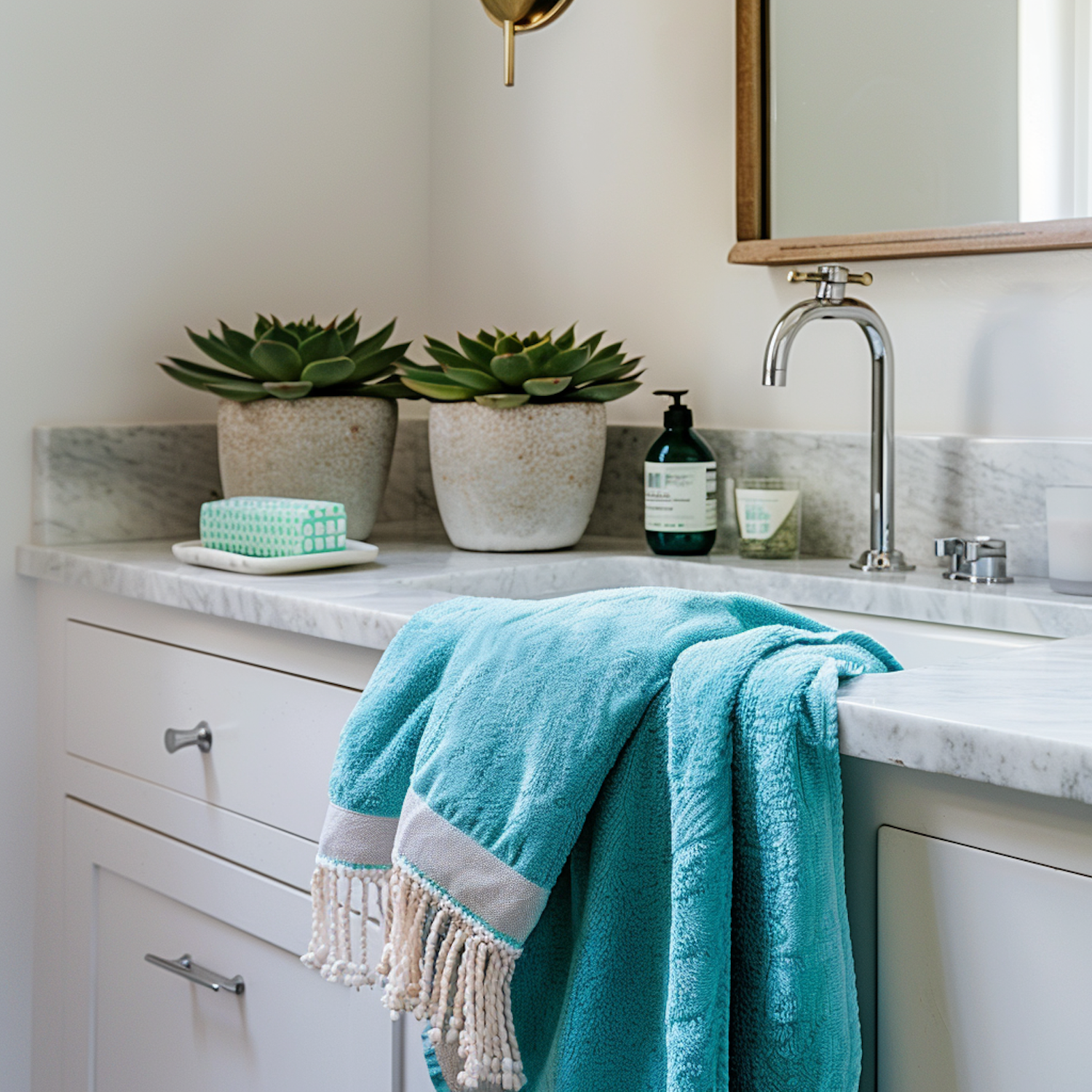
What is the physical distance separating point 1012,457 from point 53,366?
3.33 feet

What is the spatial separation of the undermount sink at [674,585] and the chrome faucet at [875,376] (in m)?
0.09

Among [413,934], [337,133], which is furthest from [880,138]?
[413,934]

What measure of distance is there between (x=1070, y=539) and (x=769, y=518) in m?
0.32

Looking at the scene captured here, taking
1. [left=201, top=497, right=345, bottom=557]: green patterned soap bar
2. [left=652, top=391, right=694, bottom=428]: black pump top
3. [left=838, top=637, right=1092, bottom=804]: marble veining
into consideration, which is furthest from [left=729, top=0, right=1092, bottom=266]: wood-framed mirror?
[left=838, top=637, right=1092, bottom=804]: marble veining

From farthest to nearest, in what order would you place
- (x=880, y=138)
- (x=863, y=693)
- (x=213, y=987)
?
(x=880, y=138) < (x=213, y=987) < (x=863, y=693)

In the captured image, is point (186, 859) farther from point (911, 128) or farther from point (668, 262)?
point (911, 128)

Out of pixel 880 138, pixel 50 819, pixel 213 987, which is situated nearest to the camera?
pixel 213 987

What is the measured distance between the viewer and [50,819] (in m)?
1.41

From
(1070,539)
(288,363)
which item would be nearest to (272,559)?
(288,363)

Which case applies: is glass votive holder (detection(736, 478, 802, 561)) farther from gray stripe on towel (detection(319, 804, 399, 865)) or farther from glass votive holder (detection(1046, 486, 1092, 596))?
gray stripe on towel (detection(319, 804, 399, 865))

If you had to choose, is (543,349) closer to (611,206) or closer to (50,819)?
(611,206)

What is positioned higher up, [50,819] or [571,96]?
[571,96]

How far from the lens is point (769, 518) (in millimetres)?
1330

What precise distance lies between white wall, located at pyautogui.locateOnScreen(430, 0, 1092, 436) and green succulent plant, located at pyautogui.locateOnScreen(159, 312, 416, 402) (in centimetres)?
30
